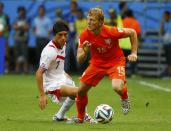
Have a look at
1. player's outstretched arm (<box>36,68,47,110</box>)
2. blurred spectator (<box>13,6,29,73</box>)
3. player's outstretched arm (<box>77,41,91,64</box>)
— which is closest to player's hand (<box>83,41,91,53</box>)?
player's outstretched arm (<box>77,41,91,64</box>)

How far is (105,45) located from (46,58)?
1.13 m

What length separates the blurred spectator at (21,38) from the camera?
92.9ft

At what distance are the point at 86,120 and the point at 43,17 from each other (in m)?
15.0

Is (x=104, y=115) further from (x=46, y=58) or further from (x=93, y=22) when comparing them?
(x=93, y=22)

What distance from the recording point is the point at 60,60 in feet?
44.1

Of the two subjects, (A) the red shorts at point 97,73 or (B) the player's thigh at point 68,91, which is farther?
(A) the red shorts at point 97,73

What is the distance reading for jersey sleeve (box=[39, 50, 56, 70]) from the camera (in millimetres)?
13023

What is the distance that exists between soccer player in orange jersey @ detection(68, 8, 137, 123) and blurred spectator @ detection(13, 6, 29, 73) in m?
14.9

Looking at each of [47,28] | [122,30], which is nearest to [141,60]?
[47,28]

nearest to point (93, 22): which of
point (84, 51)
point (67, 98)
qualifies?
point (84, 51)

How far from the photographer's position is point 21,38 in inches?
1121

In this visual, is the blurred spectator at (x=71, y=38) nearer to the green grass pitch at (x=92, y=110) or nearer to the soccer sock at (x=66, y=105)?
the green grass pitch at (x=92, y=110)

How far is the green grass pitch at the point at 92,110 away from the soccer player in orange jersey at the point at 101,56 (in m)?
0.58

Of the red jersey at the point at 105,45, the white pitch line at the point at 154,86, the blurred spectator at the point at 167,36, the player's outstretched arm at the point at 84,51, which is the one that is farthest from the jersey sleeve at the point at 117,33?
the blurred spectator at the point at 167,36
